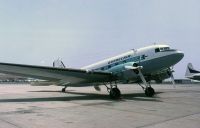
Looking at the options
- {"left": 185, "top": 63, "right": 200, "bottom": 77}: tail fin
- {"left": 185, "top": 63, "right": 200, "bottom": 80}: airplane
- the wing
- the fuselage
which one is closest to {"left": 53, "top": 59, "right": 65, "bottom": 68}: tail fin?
the wing

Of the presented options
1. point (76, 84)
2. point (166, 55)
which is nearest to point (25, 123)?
point (166, 55)

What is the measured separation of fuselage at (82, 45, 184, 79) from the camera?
21797mm

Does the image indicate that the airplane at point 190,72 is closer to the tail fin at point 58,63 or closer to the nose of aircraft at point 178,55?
the tail fin at point 58,63

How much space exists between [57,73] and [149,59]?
7.78 meters

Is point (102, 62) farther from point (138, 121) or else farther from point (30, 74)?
point (138, 121)

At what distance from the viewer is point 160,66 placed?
72.1 ft

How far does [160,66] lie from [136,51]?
2385mm

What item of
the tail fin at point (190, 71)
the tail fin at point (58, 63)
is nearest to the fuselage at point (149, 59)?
the tail fin at point (58, 63)

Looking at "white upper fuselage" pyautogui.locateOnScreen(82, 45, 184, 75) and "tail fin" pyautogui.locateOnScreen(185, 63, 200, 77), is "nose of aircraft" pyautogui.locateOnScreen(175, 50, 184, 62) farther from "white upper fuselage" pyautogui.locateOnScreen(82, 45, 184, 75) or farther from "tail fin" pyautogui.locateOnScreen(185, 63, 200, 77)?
"tail fin" pyautogui.locateOnScreen(185, 63, 200, 77)

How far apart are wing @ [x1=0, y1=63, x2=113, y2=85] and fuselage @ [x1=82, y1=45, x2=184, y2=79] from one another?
52.8 inches

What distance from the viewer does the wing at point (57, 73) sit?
803 inches

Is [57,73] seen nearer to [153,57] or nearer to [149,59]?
[149,59]

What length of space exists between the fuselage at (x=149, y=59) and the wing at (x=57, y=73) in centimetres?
134

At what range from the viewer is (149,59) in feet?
72.4
